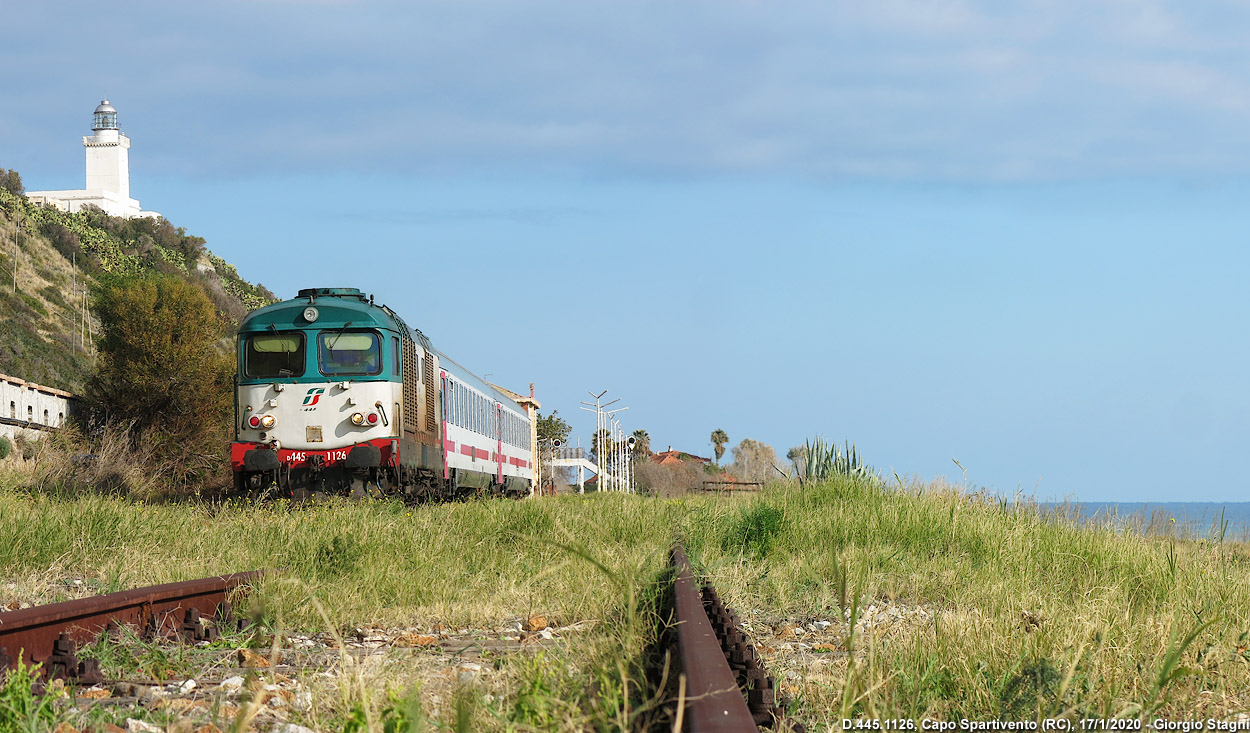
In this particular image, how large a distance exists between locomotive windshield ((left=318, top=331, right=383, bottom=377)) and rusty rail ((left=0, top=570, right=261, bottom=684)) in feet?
31.4

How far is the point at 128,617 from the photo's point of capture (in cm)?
507

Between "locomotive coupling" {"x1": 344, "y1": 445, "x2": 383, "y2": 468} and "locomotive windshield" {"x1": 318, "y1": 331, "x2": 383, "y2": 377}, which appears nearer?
"locomotive coupling" {"x1": 344, "y1": 445, "x2": 383, "y2": 468}

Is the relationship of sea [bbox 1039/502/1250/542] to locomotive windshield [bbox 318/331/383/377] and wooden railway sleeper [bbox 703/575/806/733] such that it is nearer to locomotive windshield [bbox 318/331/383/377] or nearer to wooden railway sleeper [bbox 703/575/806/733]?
wooden railway sleeper [bbox 703/575/806/733]

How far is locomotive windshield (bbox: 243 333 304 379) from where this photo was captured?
620 inches

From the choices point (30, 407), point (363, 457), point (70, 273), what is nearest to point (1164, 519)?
point (363, 457)

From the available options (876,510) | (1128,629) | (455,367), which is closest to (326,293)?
(455,367)

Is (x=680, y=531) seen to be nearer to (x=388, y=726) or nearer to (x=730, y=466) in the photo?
(x=388, y=726)

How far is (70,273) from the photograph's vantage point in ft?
212

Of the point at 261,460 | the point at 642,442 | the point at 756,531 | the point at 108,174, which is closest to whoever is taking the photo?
the point at 756,531

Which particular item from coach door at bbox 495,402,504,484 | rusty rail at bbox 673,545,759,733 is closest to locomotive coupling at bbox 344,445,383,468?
rusty rail at bbox 673,545,759,733

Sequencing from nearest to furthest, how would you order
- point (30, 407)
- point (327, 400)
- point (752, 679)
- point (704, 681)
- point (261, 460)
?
point (704, 681) → point (752, 679) → point (261, 460) → point (327, 400) → point (30, 407)

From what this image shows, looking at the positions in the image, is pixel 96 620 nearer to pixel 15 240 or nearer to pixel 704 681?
pixel 704 681

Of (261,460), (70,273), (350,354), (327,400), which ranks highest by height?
(70,273)

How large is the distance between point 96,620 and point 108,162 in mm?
124192
